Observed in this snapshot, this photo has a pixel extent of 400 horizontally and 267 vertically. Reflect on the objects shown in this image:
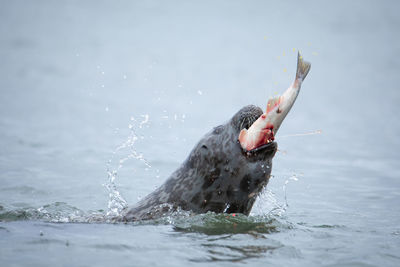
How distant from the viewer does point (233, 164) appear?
610 centimetres

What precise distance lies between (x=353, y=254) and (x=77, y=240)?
7.94 ft

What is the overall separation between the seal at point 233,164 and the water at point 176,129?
0.15 metres

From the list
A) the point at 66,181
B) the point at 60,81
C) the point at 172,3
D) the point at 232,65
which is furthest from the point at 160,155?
the point at 172,3

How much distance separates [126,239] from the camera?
5.89 metres

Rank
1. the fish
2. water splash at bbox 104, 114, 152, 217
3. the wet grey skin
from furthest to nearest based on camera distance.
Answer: water splash at bbox 104, 114, 152, 217
the wet grey skin
the fish

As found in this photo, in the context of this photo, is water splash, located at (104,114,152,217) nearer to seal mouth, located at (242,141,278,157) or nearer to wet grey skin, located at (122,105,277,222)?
wet grey skin, located at (122,105,277,222)

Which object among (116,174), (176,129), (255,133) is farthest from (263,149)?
(176,129)

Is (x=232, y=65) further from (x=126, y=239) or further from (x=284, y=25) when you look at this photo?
(x=126, y=239)

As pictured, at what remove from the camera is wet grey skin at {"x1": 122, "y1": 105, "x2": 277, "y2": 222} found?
19.9 ft

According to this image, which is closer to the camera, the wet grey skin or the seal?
the seal

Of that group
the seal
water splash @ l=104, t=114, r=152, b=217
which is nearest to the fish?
the seal

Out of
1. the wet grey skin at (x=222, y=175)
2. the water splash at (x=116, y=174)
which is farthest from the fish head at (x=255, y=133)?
the water splash at (x=116, y=174)

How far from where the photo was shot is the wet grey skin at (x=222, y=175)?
6074mm

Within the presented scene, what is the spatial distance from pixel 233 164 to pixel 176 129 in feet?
29.3
